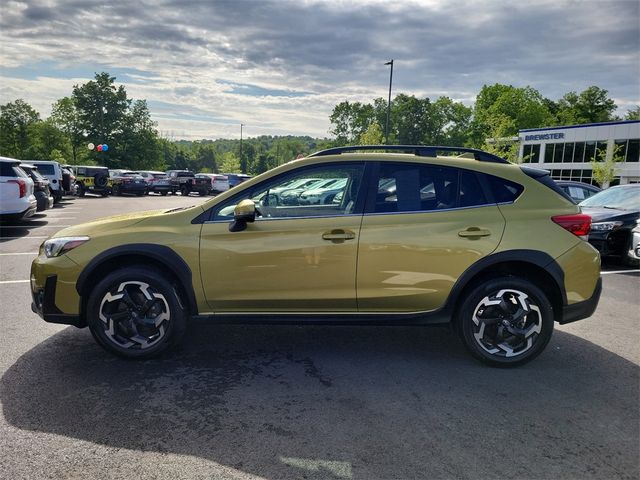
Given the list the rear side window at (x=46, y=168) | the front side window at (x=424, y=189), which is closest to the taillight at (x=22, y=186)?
the rear side window at (x=46, y=168)

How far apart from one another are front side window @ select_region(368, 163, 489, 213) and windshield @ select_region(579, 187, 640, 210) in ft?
22.1

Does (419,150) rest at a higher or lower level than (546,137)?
lower

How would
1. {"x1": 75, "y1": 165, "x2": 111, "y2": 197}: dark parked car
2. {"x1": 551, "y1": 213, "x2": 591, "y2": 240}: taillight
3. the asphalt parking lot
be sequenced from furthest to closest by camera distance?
{"x1": 75, "y1": 165, "x2": 111, "y2": 197}: dark parked car < {"x1": 551, "y1": 213, "x2": 591, "y2": 240}: taillight < the asphalt parking lot

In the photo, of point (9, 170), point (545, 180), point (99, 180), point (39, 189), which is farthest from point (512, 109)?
point (545, 180)

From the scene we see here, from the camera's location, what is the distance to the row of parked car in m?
11.4

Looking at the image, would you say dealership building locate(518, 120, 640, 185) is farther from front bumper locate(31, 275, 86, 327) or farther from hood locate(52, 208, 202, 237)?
front bumper locate(31, 275, 86, 327)

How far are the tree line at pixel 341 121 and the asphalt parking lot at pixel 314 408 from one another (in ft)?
151

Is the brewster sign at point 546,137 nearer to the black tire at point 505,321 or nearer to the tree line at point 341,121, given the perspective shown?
the tree line at point 341,121

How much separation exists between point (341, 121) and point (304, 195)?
322ft

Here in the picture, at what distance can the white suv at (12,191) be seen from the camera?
442 inches

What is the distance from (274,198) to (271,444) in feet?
6.55

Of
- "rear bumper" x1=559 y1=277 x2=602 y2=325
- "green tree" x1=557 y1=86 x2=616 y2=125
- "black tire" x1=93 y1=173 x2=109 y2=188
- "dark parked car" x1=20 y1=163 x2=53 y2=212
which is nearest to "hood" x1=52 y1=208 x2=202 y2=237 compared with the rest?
"rear bumper" x1=559 y1=277 x2=602 y2=325

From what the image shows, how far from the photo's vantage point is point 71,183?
2153 centimetres

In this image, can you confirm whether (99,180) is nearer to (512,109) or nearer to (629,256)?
(629,256)
